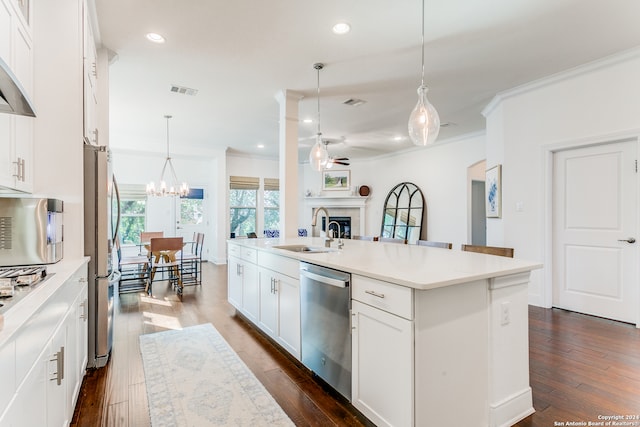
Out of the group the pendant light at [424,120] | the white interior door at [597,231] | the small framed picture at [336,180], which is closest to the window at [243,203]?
the small framed picture at [336,180]

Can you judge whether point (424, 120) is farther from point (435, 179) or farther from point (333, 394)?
point (435, 179)

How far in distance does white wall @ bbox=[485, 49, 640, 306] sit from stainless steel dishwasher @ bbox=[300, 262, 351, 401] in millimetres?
3168

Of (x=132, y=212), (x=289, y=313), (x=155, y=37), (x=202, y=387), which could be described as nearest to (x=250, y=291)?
(x=289, y=313)

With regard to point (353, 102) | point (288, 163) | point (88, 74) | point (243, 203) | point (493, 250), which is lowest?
point (493, 250)

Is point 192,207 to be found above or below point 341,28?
below

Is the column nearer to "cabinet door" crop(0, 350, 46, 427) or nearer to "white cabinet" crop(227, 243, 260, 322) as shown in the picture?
"white cabinet" crop(227, 243, 260, 322)

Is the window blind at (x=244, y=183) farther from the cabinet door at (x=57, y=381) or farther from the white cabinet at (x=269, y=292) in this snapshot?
the cabinet door at (x=57, y=381)

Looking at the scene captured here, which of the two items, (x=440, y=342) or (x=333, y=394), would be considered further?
(x=333, y=394)

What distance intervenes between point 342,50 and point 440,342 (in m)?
2.76

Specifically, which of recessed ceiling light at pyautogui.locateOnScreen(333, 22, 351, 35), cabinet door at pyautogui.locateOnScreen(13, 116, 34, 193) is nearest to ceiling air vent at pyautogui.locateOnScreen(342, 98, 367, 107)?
recessed ceiling light at pyautogui.locateOnScreen(333, 22, 351, 35)

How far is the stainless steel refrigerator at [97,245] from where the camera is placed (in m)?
2.44

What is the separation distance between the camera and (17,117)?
1856mm

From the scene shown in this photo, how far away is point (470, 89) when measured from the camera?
13.6 ft

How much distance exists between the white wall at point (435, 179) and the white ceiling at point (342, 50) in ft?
4.97
